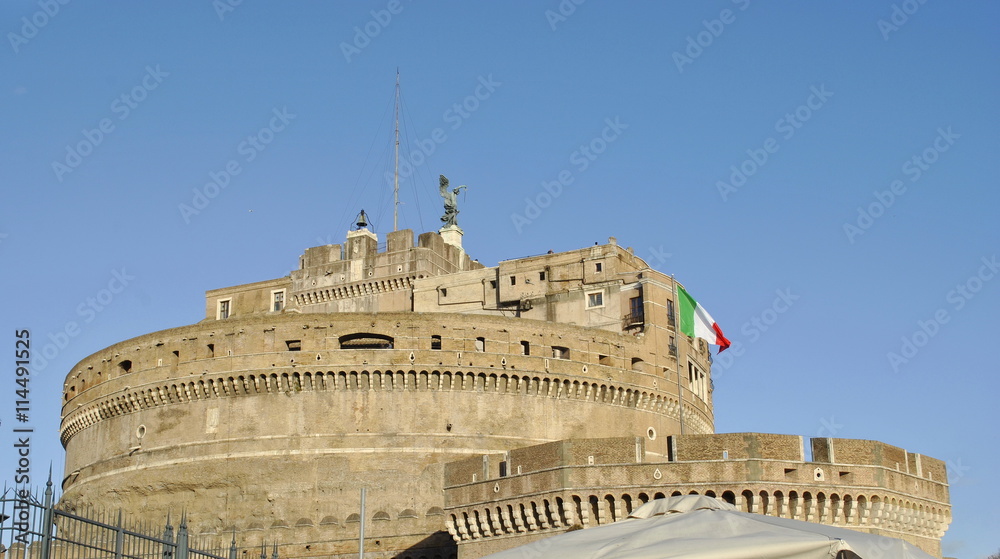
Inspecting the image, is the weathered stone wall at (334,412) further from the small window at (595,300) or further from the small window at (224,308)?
the small window at (224,308)

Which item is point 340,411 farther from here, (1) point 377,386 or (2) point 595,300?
(2) point 595,300

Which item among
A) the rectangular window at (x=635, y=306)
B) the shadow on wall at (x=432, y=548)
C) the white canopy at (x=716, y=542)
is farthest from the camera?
the rectangular window at (x=635, y=306)

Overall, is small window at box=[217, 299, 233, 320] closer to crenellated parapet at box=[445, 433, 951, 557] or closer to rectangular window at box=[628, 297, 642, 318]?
rectangular window at box=[628, 297, 642, 318]

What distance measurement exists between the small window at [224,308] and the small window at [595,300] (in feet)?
63.9

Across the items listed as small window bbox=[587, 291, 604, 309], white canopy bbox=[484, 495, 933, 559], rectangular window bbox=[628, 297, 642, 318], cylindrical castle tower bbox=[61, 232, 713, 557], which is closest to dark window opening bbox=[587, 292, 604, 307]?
small window bbox=[587, 291, 604, 309]

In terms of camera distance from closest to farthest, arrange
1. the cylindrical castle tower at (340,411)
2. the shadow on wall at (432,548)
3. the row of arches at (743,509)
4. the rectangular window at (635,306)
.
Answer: the row of arches at (743,509) < the shadow on wall at (432,548) < the cylindrical castle tower at (340,411) < the rectangular window at (635,306)

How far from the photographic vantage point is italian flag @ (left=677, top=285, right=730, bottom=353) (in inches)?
2233

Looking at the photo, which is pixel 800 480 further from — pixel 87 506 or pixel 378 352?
pixel 87 506

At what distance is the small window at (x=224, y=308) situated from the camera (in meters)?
64.3

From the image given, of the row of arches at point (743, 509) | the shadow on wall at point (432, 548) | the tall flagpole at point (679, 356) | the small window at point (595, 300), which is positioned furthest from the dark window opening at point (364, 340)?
the row of arches at point (743, 509)

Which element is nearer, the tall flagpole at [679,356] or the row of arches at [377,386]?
the row of arches at [377,386]

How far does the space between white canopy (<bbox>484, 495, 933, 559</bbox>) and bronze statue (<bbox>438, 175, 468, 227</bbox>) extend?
4561 cm

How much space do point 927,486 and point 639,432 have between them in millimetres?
17389

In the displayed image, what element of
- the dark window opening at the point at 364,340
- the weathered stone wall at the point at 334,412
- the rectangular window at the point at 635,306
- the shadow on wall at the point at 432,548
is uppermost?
the rectangular window at the point at 635,306
